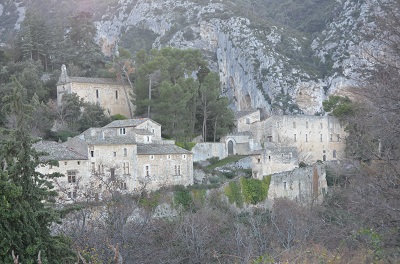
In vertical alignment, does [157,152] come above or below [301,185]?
above

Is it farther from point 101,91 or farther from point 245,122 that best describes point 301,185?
point 101,91

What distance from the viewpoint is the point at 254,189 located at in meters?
38.3

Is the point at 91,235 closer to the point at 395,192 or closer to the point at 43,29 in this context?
the point at 395,192

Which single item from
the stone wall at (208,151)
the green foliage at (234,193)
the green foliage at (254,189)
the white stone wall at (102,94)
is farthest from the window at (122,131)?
the white stone wall at (102,94)

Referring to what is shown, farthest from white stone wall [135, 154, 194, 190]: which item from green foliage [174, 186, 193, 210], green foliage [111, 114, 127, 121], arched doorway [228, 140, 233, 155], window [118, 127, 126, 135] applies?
green foliage [111, 114, 127, 121]

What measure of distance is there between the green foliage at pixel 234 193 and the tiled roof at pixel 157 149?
377 cm

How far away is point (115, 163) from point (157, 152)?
3.05 m

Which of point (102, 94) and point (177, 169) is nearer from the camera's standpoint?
point (177, 169)

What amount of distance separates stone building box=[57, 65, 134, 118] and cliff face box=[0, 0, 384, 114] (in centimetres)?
2056

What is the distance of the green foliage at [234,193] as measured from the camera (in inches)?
1467

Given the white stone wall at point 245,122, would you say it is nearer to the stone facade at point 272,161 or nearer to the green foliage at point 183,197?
the stone facade at point 272,161

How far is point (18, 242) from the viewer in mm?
13094

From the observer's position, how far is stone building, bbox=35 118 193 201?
3225 cm

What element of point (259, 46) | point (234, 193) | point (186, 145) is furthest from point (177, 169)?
point (259, 46)
